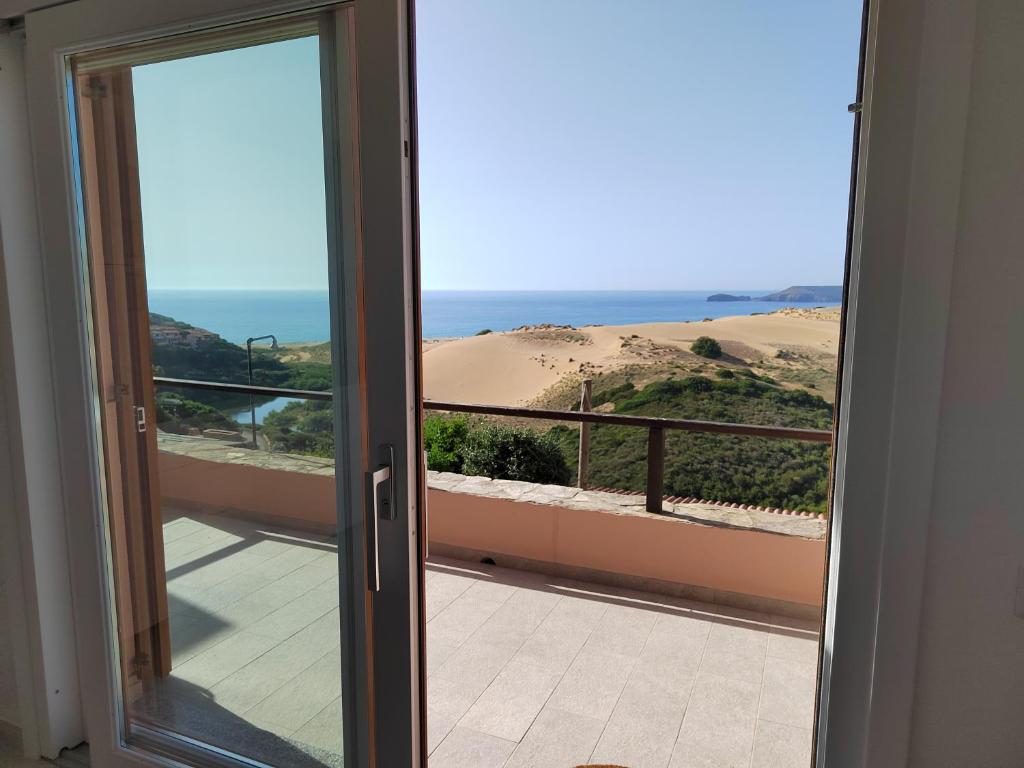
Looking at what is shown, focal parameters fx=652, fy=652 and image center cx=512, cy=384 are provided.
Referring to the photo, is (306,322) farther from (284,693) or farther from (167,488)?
(284,693)

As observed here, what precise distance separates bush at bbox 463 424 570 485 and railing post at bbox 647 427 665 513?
2.85 metres

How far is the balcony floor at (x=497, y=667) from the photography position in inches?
63.2

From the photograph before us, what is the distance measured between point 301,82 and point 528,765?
2.03 m

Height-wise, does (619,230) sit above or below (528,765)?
above

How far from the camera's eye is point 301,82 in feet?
4.60

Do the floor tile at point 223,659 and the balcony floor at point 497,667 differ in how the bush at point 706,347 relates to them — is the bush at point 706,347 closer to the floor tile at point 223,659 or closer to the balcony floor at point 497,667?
the balcony floor at point 497,667

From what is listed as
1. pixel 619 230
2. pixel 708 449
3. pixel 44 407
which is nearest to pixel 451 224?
pixel 619 230

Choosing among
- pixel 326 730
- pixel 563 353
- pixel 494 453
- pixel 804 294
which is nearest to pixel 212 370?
pixel 326 730

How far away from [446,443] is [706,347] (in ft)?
22.9

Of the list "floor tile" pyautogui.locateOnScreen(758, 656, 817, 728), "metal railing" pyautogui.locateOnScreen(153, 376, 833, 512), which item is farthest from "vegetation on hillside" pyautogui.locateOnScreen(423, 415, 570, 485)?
"floor tile" pyautogui.locateOnScreen(758, 656, 817, 728)

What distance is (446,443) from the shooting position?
6781mm

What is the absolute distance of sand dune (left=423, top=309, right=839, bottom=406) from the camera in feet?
38.1

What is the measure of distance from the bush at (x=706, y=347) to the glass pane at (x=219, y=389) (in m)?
11.2

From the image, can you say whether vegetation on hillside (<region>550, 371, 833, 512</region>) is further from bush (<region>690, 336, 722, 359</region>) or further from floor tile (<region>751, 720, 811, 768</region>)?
floor tile (<region>751, 720, 811, 768</region>)
